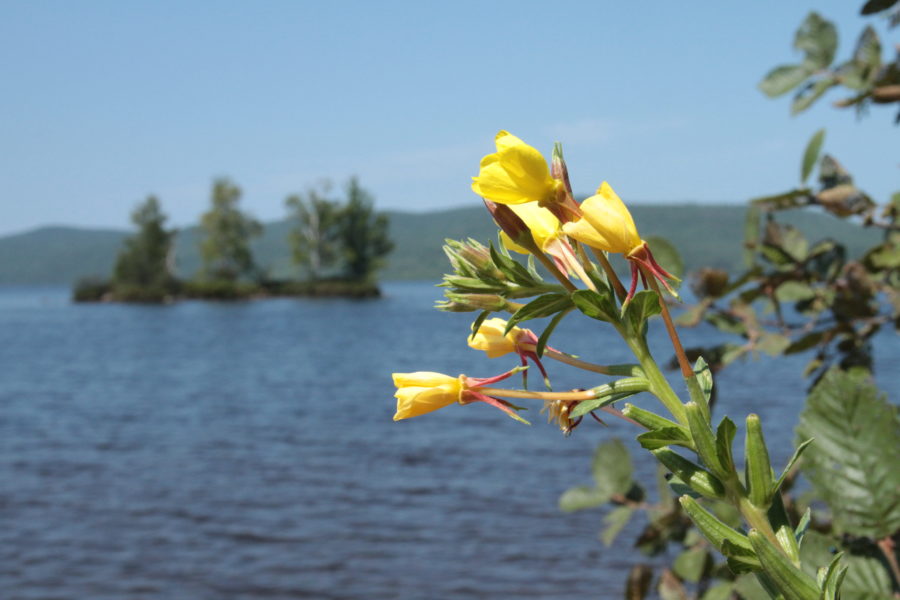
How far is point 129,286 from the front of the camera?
95.2 metres

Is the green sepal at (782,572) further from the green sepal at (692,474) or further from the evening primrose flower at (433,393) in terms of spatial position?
the evening primrose flower at (433,393)

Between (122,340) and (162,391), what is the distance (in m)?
24.7

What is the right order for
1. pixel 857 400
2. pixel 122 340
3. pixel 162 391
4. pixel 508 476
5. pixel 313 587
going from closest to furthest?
pixel 857 400
pixel 313 587
pixel 508 476
pixel 162 391
pixel 122 340

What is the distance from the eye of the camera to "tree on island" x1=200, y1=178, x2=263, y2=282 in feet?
312

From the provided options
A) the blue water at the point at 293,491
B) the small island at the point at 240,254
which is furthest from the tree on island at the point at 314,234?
the blue water at the point at 293,491

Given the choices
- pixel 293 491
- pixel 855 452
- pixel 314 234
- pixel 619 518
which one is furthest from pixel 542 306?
pixel 314 234

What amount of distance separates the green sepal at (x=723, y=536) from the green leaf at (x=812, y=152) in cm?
219

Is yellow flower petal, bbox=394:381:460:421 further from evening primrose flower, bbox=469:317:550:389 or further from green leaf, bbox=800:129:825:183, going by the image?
green leaf, bbox=800:129:825:183

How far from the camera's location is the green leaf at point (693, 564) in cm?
267

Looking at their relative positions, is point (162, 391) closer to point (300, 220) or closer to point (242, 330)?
point (242, 330)

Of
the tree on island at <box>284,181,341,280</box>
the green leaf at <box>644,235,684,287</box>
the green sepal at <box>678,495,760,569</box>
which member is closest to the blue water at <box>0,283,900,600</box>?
the green sepal at <box>678,495,760,569</box>

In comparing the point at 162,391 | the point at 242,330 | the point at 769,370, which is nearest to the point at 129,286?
the point at 242,330

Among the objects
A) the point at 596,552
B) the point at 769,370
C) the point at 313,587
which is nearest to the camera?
the point at 313,587

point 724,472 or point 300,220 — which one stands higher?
point 300,220
